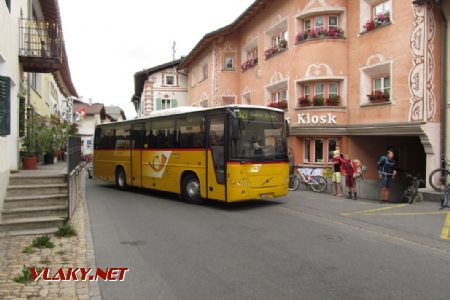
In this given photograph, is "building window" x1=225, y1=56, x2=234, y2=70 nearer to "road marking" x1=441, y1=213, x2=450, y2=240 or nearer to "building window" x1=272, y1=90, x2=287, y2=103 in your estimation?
"building window" x1=272, y1=90, x2=287, y2=103

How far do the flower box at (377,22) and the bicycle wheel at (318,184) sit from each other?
20.7ft

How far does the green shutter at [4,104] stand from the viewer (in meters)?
8.96

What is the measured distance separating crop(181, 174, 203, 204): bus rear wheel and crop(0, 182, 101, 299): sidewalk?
4.32 metres

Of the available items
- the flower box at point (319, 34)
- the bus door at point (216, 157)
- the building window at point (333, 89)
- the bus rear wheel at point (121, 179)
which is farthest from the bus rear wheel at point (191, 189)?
the flower box at point (319, 34)

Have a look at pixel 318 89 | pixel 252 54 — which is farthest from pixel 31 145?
pixel 252 54

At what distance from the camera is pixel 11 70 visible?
10898 mm

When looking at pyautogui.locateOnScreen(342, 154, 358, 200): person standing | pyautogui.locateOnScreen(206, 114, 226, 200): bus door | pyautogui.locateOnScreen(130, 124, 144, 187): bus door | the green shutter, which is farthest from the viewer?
pyautogui.locateOnScreen(130, 124, 144, 187): bus door

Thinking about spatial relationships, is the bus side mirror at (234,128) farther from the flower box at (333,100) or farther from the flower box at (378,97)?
the flower box at (333,100)

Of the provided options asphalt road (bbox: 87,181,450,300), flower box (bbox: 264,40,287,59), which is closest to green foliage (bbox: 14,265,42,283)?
asphalt road (bbox: 87,181,450,300)

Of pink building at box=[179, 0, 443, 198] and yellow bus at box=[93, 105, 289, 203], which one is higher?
pink building at box=[179, 0, 443, 198]

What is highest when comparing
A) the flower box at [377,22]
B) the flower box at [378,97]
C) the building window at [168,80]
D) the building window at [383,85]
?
the building window at [168,80]

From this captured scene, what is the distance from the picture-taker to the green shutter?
8.96m

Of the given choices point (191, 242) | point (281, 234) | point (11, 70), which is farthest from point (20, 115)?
point (281, 234)

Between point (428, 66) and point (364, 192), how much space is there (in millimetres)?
5941
